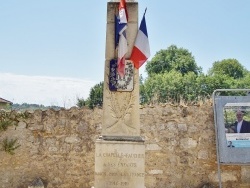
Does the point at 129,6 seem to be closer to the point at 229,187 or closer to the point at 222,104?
the point at 222,104

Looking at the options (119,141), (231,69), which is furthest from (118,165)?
(231,69)

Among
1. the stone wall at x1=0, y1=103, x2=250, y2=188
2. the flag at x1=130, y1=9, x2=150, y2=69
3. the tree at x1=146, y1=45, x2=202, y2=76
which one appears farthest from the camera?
the tree at x1=146, y1=45, x2=202, y2=76

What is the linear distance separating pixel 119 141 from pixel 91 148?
2.86m

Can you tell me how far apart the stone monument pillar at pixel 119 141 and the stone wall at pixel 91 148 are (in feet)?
8.73

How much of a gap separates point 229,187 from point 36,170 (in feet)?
13.5

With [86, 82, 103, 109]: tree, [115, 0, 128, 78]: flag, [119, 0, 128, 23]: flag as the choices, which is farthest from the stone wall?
[86, 82, 103, 109]: tree

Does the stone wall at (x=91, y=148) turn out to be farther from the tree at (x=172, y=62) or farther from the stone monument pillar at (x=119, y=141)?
the tree at (x=172, y=62)

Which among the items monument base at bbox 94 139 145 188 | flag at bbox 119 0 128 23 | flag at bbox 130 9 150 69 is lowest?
monument base at bbox 94 139 145 188

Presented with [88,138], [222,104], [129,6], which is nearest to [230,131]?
[222,104]

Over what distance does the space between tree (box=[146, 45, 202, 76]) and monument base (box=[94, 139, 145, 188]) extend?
125 ft

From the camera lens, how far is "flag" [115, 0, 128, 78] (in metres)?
6.23

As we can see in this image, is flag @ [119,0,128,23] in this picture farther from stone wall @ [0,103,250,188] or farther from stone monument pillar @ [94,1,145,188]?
stone wall @ [0,103,250,188]

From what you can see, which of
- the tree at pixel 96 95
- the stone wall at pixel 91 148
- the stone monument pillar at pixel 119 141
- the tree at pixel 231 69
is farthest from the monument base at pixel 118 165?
the tree at pixel 231 69

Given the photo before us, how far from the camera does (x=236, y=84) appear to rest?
3919 cm
